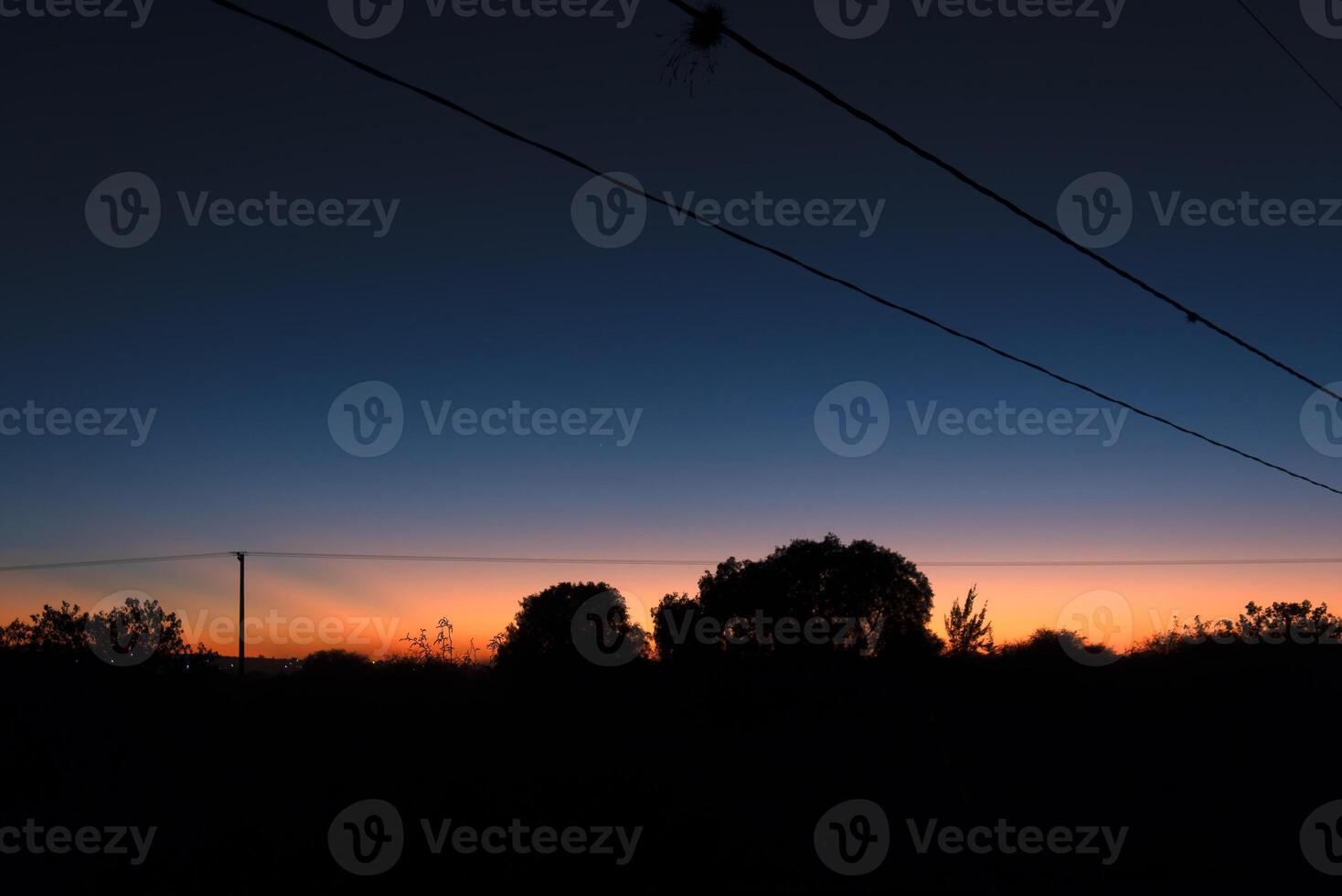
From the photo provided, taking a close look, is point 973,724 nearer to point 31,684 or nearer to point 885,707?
point 885,707

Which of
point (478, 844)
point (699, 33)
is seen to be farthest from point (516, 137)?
point (478, 844)

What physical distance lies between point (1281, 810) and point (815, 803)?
11.2 metres

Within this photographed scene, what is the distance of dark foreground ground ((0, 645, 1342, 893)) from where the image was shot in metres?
17.2

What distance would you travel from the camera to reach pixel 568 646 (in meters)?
66.2
